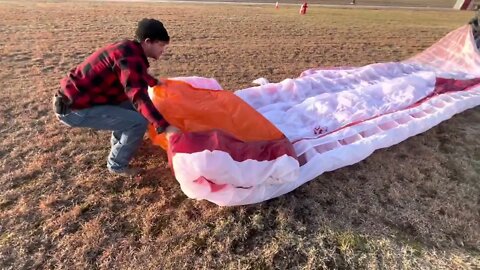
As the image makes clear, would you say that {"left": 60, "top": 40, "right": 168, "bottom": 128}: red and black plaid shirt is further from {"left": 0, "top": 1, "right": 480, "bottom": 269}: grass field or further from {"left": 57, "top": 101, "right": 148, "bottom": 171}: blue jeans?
{"left": 0, "top": 1, "right": 480, "bottom": 269}: grass field

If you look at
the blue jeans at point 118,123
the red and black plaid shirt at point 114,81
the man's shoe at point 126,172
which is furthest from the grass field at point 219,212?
the red and black plaid shirt at point 114,81

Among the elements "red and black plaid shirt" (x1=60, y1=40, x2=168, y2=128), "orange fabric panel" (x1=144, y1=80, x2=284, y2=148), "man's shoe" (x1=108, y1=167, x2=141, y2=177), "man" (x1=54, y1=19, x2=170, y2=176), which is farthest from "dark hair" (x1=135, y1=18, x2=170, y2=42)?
"man's shoe" (x1=108, y1=167, x2=141, y2=177)

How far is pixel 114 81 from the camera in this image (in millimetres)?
3057

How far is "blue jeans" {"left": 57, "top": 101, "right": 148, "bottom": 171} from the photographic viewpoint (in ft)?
10.3

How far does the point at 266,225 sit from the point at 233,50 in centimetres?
524

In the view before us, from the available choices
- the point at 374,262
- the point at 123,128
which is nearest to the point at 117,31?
the point at 123,128

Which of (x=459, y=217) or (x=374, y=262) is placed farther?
(x=459, y=217)

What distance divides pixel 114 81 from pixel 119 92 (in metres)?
0.14

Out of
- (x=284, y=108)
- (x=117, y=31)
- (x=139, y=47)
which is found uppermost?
(x=139, y=47)

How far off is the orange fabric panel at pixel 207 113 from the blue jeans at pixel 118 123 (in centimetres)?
23

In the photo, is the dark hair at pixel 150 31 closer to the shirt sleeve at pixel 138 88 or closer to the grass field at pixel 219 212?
the shirt sleeve at pixel 138 88

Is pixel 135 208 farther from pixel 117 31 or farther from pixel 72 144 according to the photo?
pixel 117 31

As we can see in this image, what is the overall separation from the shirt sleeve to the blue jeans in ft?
1.49

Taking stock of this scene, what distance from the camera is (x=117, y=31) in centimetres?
892
